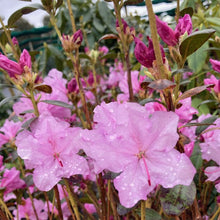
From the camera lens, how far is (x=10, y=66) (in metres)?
0.64

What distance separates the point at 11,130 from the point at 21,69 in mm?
394

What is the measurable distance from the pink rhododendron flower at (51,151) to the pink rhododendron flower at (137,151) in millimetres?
121

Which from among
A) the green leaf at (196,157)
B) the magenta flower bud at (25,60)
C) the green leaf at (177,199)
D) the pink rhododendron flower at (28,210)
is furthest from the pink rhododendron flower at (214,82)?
Answer: the pink rhododendron flower at (28,210)

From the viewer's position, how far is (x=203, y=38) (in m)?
0.45

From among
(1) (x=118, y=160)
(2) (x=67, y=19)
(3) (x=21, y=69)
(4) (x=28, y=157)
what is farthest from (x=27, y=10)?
(2) (x=67, y=19)

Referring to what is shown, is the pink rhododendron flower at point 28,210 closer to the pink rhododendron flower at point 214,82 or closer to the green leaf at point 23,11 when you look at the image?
the green leaf at point 23,11

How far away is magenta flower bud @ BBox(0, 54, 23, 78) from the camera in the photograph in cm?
61

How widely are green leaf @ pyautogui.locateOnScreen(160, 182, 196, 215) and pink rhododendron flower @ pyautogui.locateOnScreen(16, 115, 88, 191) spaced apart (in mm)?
Result: 159

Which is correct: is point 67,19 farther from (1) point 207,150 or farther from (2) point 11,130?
(1) point 207,150

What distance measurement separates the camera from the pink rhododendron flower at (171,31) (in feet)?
1.58

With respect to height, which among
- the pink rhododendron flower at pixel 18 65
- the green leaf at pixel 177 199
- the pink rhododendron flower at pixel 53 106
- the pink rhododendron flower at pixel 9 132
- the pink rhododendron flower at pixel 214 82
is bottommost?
the pink rhododendron flower at pixel 9 132

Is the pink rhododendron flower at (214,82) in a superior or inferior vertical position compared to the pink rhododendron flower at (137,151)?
inferior

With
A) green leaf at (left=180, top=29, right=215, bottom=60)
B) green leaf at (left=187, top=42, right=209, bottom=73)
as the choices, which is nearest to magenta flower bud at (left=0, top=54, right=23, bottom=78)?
green leaf at (left=180, top=29, right=215, bottom=60)

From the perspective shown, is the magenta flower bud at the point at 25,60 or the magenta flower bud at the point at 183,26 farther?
the magenta flower bud at the point at 25,60
